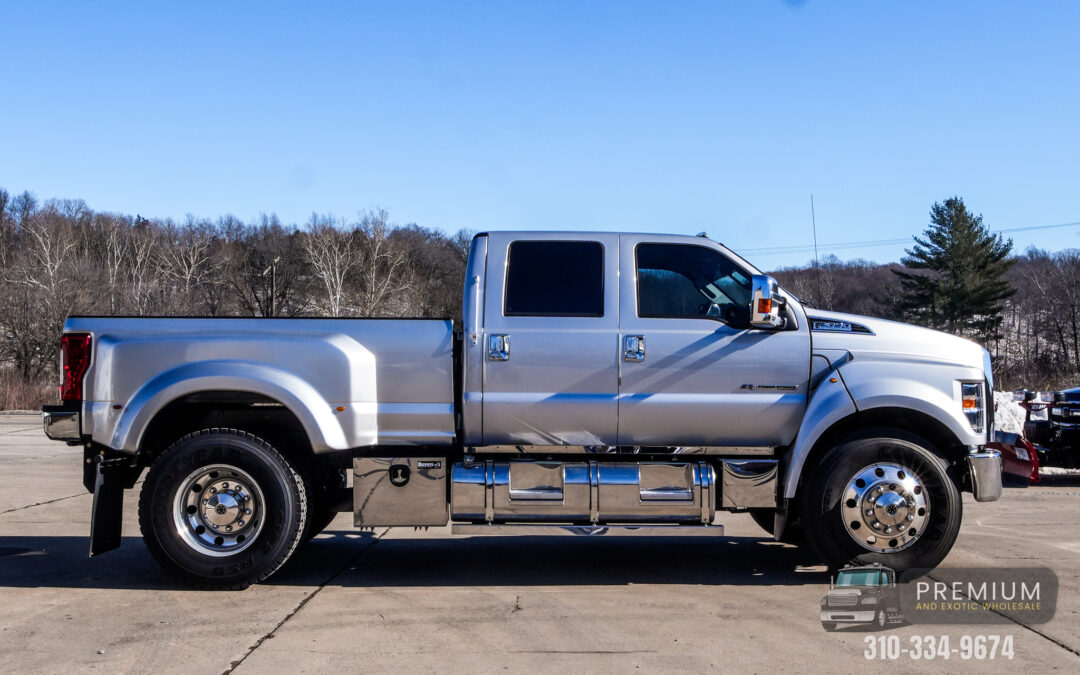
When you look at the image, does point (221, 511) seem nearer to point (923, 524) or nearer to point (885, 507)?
point (885, 507)

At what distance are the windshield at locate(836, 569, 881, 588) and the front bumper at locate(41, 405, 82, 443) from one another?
516 centimetres

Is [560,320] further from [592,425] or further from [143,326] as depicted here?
Result: [143,326]

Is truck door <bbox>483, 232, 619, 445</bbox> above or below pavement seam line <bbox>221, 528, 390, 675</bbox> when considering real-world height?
above

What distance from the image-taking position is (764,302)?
603 centimetres

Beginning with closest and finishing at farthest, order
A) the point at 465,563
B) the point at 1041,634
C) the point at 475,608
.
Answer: the point at 1041,634
the point at 475,608
the point at 465,563

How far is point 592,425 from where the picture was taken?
20.6 ft

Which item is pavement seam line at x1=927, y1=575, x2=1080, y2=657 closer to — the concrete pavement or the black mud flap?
the concrete pavement

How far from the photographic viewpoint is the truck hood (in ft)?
20.7

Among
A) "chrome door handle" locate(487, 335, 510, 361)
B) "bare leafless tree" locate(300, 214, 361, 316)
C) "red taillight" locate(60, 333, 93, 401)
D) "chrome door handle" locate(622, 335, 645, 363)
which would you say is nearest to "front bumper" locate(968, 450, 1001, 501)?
"chrome door handle" locate(622, 335, 645, 363)

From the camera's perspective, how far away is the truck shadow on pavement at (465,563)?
21.3 feet

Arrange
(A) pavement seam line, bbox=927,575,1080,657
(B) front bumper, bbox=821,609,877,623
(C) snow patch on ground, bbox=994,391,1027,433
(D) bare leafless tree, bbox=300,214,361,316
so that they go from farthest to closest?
1. (D) bare leafless tree, bbox=300,214,361,316
2. (C) snow patch on ground, bbox=994,391,1027,433
3. (B) front bumper, bbox=821,609,877,623
4. (A) pavement seam line, bbox=927,575,1080,657

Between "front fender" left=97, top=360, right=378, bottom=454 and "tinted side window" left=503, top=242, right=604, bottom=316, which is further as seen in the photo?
"tinted side window" left=503, top=242, right=604, bottom=316

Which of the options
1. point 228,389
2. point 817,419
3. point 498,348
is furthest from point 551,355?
point 228,389

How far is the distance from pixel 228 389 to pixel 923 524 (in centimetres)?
475
